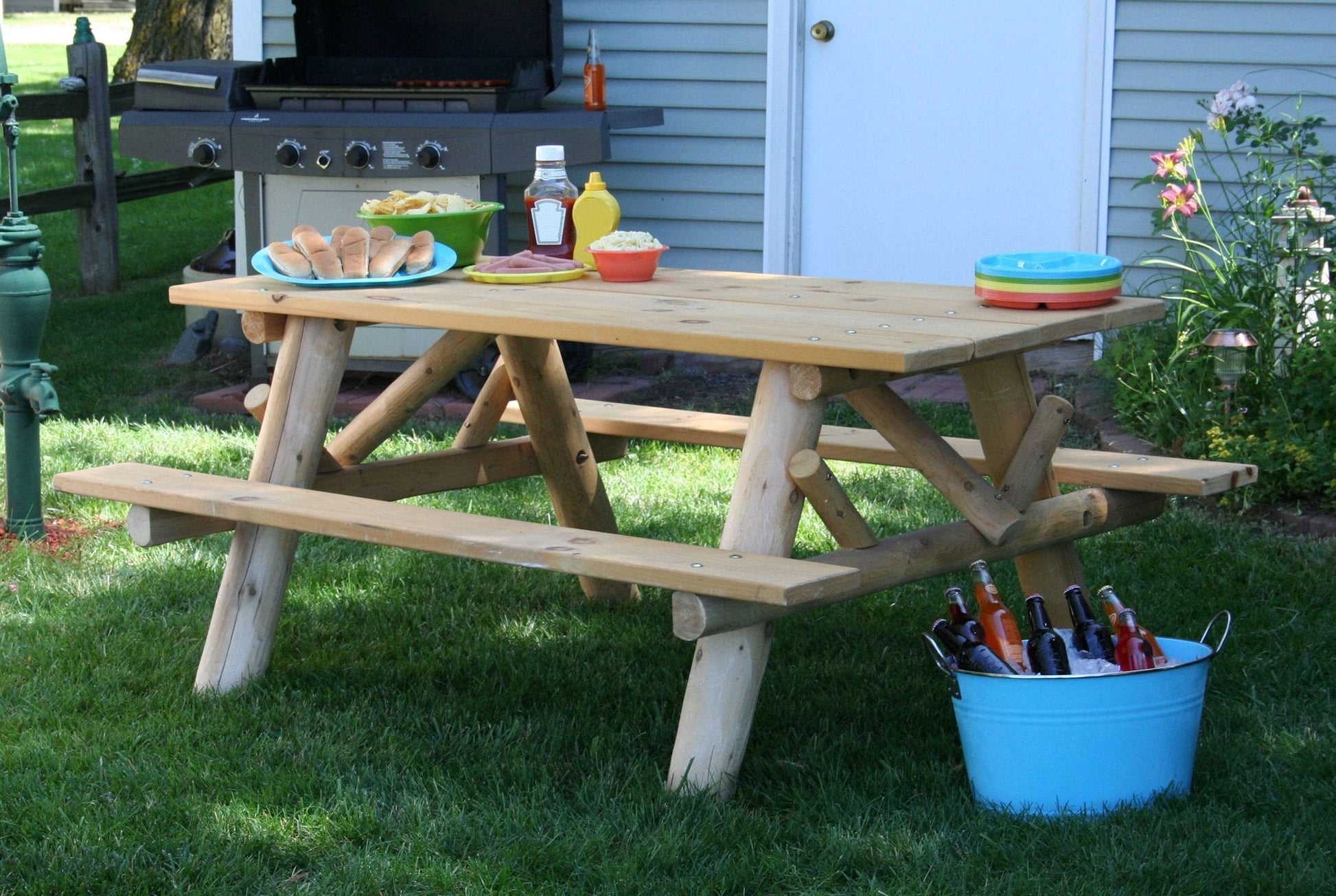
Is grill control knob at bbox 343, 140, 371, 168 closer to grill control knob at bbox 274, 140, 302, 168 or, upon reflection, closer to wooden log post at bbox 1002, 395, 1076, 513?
grill control knob at bbox 274, 140, 302, 168

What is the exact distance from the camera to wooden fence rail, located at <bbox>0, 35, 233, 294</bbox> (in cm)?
852

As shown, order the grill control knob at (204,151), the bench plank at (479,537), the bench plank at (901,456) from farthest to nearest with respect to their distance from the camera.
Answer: the grill control knob at (204,151), the bench plank at (901,456), the bench plank at (479,537)

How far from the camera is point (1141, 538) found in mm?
4609

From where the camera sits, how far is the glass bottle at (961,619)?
309 centimetres

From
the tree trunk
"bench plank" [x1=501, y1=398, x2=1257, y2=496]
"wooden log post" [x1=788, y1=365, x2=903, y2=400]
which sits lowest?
"bench plank" [x1=501, y1=398, x2=1257, y2=496]

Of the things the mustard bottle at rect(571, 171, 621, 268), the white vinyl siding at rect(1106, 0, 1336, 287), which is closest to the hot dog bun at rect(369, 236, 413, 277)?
the mustard bottle at rect(571, 171, 621, 268)

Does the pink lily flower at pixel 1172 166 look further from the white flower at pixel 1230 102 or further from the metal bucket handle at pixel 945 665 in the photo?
the metal bucket handle at pixel 945 665

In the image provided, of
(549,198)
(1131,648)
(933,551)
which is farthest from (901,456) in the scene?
(549,198)

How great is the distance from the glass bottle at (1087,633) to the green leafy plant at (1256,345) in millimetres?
1796

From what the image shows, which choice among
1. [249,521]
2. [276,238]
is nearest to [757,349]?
[249,521]

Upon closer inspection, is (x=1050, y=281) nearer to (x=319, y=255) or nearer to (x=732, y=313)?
(x=732, y=313)

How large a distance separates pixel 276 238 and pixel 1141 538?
367 centimetres

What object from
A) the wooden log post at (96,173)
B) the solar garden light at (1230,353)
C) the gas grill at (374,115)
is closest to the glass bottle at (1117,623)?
the solar garden light at (1230,353)

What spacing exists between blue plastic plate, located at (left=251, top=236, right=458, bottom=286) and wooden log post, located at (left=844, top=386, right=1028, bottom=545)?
1.00m
